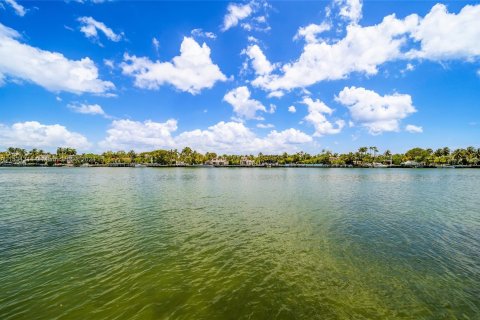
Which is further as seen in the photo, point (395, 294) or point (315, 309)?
point (395, 294)

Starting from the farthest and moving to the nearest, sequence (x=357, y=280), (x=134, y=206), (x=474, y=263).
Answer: (x=134, y=206) < (x=474, y=263) < (x=357, y=280)

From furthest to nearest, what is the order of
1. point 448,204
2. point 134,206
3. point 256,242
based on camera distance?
point 448,204, point 134,206, point 256,242

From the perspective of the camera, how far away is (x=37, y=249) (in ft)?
60.5

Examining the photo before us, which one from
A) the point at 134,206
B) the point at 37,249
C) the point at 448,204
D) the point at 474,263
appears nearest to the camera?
the point at 474,263

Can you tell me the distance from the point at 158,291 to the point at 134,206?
1055 inches

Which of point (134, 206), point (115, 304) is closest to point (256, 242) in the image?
point (115, 304)

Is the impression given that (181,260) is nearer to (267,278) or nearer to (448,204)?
(267,278)

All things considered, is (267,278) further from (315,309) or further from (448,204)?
(448,204)

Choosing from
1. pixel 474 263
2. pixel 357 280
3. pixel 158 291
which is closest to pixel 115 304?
pixel 158 291

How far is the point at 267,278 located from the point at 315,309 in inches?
140

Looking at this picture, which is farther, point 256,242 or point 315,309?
point 256,242

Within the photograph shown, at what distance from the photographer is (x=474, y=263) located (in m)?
16.7

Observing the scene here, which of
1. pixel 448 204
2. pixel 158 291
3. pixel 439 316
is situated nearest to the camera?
pixel 439 316

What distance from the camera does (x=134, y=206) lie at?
121 ft
